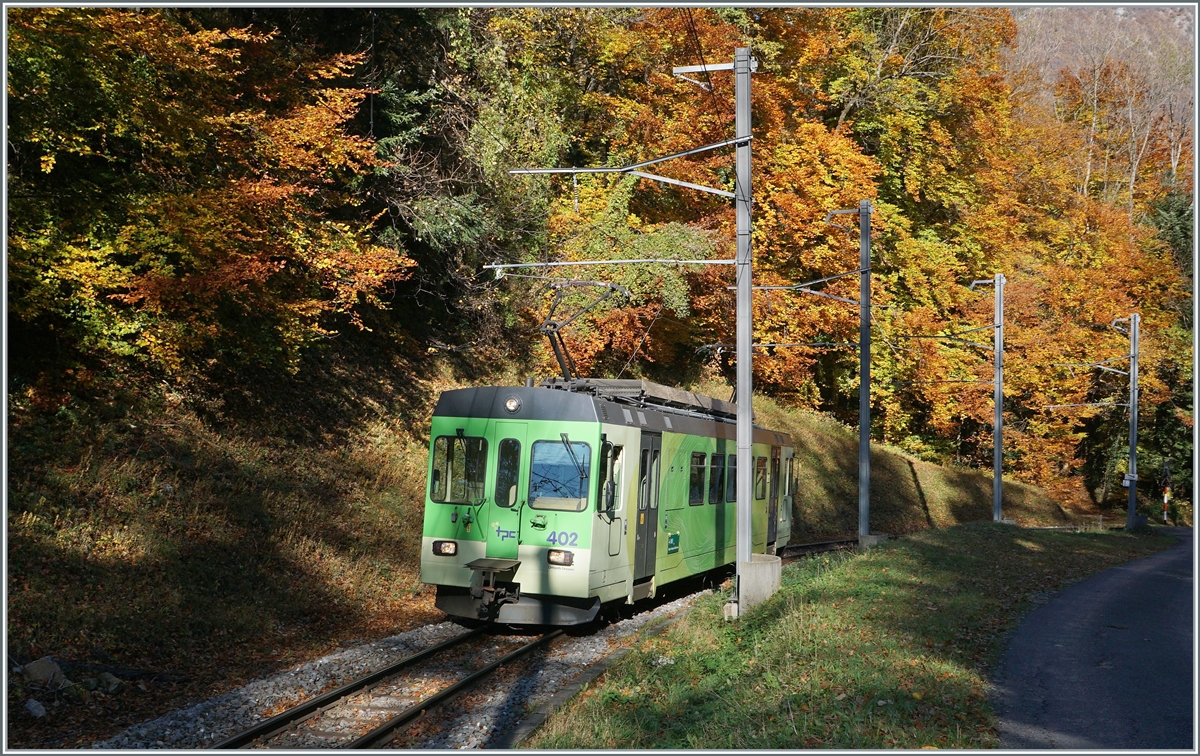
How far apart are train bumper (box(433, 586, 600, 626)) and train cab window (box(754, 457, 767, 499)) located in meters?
6.83

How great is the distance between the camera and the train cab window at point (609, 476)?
12.2 meters

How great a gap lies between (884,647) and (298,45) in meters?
14.7

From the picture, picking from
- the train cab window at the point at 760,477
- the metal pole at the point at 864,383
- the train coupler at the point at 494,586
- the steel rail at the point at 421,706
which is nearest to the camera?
the steel rail at the point at 421,706

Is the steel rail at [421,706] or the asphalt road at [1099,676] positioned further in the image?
the steel rail at [421,706]

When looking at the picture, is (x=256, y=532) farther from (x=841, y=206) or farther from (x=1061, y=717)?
(x=841, y=206)

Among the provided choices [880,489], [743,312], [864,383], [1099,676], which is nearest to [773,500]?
[864,383]

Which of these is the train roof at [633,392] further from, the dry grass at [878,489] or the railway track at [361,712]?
the dry grass at [878,489]

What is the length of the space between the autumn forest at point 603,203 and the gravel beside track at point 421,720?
5557 mm

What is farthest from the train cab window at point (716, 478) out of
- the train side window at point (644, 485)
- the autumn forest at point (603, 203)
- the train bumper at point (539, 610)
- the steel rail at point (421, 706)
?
the autumn forest at point (603, 203)

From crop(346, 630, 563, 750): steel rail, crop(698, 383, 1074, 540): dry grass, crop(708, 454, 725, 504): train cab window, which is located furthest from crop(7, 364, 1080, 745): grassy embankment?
crop(698, 383, 1074, 540): dry grass

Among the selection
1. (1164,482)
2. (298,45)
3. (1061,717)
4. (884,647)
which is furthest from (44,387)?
(1164,482)

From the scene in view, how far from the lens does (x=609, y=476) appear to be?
1245cm

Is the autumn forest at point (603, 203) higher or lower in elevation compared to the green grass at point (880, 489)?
higher

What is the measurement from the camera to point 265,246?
1466 centimetres
